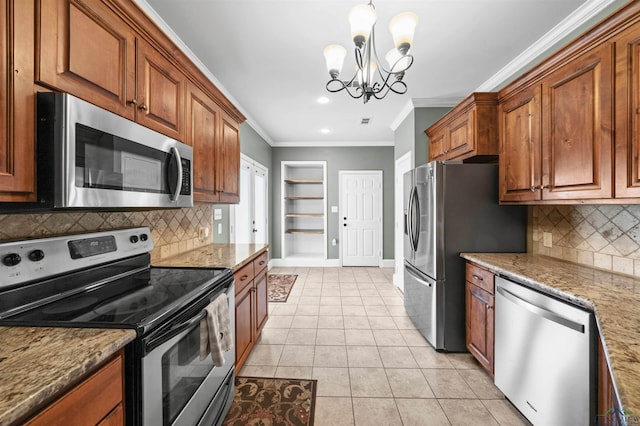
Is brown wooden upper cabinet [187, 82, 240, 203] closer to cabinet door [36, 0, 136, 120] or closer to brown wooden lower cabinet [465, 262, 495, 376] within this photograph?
cabinet door [36, 0, 136, 120]

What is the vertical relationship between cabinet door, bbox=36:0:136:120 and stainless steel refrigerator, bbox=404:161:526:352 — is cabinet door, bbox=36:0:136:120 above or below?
above

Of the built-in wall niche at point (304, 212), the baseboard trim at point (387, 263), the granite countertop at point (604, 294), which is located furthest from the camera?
the built-in wall niche at point (304, 212)

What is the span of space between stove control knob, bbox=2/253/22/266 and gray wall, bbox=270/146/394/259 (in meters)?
4.87

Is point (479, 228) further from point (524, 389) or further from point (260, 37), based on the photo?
point (260, 37)

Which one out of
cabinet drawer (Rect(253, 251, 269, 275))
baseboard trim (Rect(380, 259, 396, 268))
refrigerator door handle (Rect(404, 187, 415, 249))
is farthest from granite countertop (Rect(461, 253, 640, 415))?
baseboard trim (Rect(380, 259, 396, 268))

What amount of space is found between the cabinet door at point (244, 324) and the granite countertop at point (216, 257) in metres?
0.24

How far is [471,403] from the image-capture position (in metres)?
1.84

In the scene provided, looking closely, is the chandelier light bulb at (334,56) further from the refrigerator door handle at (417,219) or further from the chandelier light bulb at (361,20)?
the refrigerator door handle at (417,219)

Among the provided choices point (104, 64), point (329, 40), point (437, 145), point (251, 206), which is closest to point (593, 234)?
point (437, 145)

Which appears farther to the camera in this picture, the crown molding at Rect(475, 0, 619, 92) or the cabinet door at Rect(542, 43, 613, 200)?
the crown molding at Rect(475, 0, 619, 92)

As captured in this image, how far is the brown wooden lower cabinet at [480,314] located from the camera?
2.01 metres

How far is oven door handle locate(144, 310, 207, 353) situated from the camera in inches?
37.9

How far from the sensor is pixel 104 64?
1.21 metres

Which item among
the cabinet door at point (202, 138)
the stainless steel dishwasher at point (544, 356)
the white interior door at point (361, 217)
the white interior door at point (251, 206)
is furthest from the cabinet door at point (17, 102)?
the white interior door at point (361, 217)
